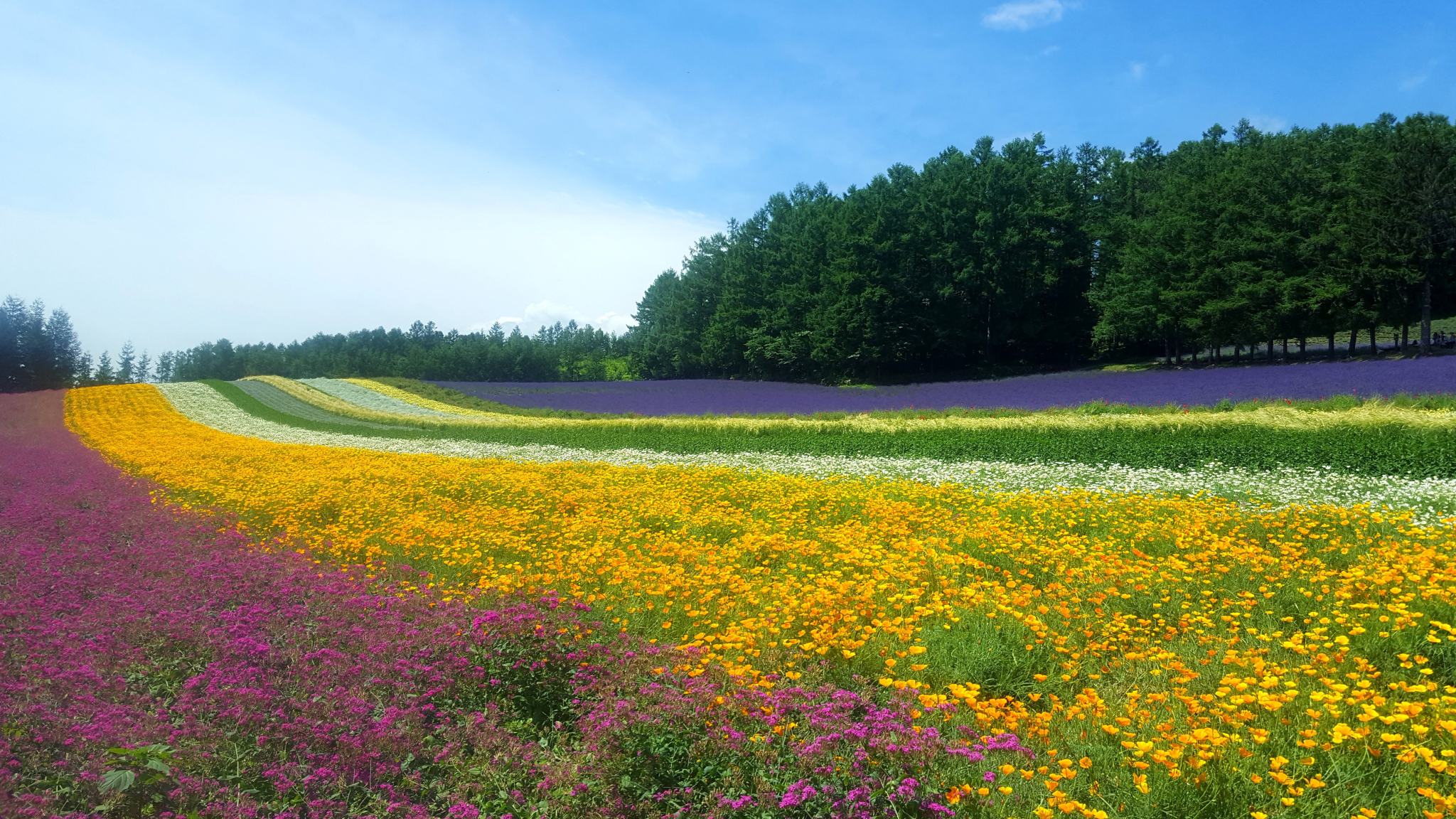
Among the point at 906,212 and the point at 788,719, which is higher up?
the point at 906,212

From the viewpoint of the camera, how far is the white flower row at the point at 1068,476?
10336 millimetres

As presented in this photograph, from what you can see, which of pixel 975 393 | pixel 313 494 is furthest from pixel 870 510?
pixel 975 393

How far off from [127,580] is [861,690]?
6.56m

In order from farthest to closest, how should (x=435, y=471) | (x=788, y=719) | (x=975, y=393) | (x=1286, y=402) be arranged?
(x=975, y=393), (x=1286, y=402), (x=435, y=471), (x=788, y=719)

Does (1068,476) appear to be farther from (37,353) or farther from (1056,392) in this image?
(37,353)

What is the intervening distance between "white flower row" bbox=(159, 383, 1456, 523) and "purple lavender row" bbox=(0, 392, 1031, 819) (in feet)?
29.8

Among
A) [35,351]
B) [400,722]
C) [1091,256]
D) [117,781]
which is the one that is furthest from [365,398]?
[1091,256]

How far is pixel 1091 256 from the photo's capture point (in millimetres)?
50500

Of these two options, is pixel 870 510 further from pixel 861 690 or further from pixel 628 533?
pixel 861 690

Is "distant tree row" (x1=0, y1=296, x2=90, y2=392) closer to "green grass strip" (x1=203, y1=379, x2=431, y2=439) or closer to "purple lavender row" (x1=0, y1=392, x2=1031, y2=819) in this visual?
"green grass strip" (x1=203, y1=379, x2=431, y2=439)

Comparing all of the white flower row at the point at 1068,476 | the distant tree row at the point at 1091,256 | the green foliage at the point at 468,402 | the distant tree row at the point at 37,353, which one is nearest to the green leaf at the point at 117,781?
the white flower row at the point at 1068,476

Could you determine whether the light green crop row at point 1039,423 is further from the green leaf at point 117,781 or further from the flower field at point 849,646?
the green leaf at point 117,781

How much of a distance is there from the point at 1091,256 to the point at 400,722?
5538 centimetres

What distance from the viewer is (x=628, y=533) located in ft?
29.2
